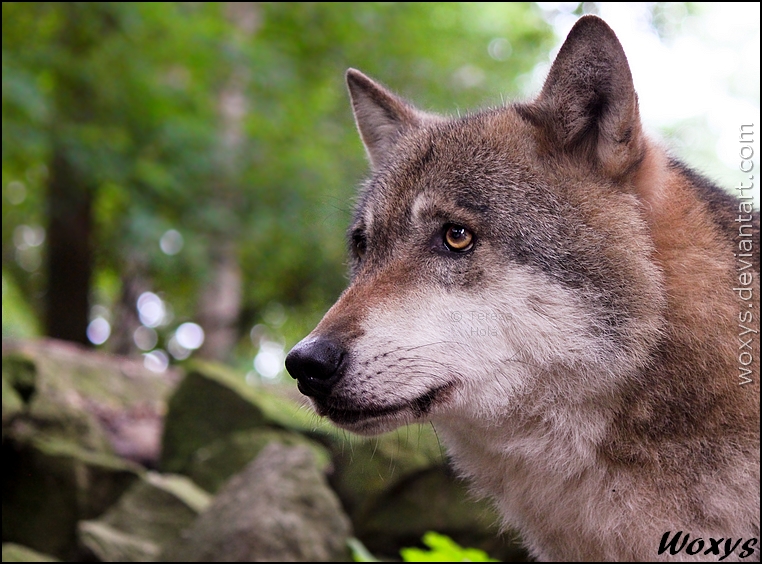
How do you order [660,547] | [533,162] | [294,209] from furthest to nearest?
[294,209] < [533,162] < [660,547]

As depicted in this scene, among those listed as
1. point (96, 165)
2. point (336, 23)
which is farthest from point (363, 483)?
point (336, 23)

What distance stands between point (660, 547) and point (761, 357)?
91 cm

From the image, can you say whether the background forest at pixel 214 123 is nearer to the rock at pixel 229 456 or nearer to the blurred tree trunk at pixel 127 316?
the blurred tree trunk at pixel 127 316

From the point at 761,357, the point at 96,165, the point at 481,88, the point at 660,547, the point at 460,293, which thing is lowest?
the point at 96,165

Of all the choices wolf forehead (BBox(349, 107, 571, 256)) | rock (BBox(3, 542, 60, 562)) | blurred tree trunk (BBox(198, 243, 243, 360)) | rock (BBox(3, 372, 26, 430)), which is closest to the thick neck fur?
wolf forehead (BBox(349, 107, 571, 256))

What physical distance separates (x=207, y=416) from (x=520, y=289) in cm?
502

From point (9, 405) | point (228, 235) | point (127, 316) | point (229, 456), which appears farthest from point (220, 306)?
point (9, 405)

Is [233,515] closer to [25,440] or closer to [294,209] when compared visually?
[25,440]

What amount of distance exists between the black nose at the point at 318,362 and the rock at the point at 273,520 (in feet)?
6.68

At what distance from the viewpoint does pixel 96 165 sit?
8.74m

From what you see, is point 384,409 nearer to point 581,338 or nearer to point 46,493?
point 581,338

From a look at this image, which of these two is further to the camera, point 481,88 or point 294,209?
point 481,88

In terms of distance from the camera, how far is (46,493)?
5.58 m

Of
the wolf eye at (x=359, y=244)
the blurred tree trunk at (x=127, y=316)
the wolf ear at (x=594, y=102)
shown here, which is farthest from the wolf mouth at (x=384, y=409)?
the blurred tree trunk at (x=127, y=316)
